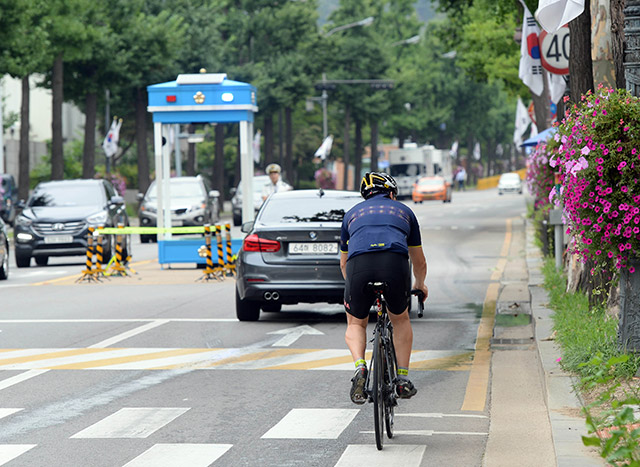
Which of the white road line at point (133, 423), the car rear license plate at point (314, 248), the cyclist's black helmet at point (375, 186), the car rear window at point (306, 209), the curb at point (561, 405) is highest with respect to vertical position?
the cyclist's black helmet at point (375, 186)

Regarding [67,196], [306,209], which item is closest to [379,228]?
[306,209]

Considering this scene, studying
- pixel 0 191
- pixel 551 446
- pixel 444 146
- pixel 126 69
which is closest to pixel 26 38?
pixel 0 191

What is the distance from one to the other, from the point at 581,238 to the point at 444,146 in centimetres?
10859

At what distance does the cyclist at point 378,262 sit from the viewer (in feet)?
25.5

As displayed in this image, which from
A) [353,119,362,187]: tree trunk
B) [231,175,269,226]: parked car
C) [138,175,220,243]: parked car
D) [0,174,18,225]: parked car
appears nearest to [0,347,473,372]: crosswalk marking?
[138,175,220,243]: parked car

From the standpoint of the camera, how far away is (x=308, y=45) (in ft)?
242

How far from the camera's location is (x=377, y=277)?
7.76 metres

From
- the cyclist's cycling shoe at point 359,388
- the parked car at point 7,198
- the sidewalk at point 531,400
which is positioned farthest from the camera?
the parked car at point 7,198

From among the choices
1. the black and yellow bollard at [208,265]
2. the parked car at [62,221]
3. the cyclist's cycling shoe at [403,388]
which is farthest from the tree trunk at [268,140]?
the cyclist's cycling shoe at [403,388]

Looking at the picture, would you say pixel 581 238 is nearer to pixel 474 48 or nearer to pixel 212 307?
pixel 212 307

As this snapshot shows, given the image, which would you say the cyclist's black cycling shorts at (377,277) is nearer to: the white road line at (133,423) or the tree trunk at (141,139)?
the white road line at (133,423)

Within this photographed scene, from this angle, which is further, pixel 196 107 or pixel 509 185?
pixel 509 185

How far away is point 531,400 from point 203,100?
14623 mm

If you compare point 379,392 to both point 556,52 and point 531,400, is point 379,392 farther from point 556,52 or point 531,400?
point 556,52
